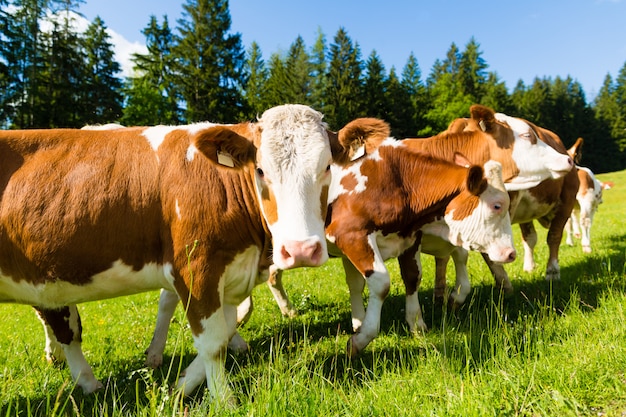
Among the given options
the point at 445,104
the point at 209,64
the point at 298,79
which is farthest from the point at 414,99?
the point at 209,64

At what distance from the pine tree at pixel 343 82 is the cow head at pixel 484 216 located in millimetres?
49142

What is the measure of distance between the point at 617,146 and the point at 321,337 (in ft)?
315

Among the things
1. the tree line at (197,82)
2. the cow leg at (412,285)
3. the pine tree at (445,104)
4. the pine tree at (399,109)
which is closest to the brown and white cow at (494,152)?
the cow leg at (412,285)

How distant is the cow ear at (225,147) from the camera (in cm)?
329

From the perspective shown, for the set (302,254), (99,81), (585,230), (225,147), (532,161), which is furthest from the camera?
(99,81)

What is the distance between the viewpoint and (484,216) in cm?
509

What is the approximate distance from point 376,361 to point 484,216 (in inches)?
94.2

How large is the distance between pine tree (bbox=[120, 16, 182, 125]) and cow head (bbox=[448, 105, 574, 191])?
37847mm

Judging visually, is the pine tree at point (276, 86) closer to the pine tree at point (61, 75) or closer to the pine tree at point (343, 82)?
the pine tree at point (343, 82)

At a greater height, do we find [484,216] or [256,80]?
[256,80]

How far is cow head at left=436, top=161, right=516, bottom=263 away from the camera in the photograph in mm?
5086

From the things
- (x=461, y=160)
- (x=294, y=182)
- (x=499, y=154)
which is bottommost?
(x=294, y=182)

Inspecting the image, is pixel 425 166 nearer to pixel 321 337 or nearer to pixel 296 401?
pixel 321 337

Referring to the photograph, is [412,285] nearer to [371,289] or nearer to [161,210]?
[371,289]
